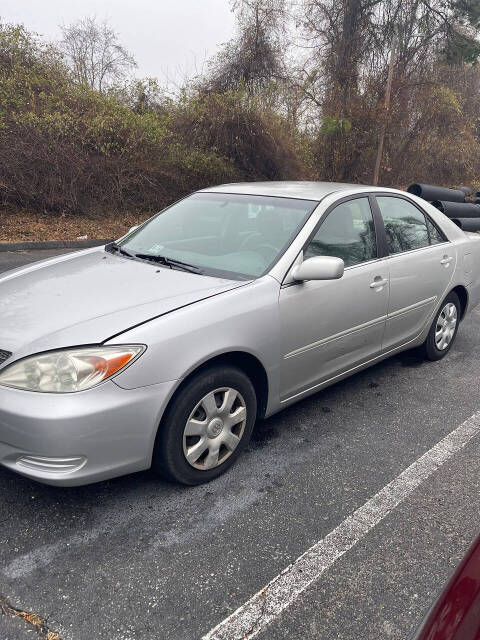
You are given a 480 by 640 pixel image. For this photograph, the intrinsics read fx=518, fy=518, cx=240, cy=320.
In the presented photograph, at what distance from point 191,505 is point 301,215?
182 centimetres

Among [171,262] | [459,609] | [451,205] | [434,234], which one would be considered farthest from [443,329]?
[459,609]

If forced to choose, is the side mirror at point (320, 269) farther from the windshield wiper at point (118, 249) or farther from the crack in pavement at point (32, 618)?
the crack in pavement at point (32, 618)

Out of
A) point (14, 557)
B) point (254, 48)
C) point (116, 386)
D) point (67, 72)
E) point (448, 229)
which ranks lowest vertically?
point (14, 557)

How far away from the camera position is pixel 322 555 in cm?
219

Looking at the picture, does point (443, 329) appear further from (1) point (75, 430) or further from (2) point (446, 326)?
(1) point (75, 430)

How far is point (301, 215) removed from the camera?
10.6 feet

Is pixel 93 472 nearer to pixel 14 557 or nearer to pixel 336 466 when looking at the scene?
pixel 14 557

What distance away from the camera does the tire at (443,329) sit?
4.35 metres

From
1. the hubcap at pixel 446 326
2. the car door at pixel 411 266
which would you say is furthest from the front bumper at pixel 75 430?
the hubcap at pixel 446 326

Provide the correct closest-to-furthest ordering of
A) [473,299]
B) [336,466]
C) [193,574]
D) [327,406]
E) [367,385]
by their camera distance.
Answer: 1. [193,574]
2. [336,466]
3. [327,406]
4. [367,385]
5. [473,299]

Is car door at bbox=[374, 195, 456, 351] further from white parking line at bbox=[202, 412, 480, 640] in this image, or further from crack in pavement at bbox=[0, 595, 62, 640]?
crack in pavement at bbox=[0, 595, 62, 640]

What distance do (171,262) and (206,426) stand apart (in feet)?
3.50

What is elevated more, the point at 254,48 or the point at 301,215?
the point at 254,48

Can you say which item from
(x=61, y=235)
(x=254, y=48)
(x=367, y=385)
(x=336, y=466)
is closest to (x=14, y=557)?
(x=336, y=466)
